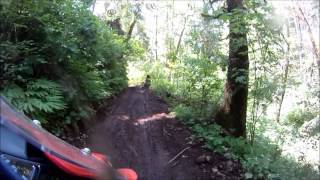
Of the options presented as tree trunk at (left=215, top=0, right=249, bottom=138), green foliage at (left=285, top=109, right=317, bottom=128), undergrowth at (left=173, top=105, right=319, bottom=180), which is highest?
tree trunk at (left=215, top=0, right=249, bottom=138)

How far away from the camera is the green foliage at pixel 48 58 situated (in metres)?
6.75

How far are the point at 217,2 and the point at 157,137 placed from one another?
13.8 ft

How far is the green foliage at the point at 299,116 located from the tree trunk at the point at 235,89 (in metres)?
10.9

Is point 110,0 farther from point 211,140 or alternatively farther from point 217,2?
point 211,140

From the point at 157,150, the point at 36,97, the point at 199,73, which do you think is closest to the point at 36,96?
the point at 36,97

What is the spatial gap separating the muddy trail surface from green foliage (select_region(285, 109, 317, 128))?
1138 centimetres

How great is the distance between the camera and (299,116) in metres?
21.7

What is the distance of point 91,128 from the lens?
9.17 meters

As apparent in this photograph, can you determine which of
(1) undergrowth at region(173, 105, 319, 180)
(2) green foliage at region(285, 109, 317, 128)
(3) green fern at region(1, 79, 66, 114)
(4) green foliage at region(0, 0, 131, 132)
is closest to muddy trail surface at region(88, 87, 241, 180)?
(1) undergrowth at region(173, 105, 319, 180)

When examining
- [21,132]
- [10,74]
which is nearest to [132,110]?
[10,74]

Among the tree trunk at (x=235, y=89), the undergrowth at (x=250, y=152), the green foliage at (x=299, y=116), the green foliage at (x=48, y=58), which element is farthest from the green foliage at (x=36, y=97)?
the green foliage at (x=299, y=116)

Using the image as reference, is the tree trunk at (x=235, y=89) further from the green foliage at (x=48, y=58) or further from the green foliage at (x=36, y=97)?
the green foliage at (x=36, y=97)

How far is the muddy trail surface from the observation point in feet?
24.7

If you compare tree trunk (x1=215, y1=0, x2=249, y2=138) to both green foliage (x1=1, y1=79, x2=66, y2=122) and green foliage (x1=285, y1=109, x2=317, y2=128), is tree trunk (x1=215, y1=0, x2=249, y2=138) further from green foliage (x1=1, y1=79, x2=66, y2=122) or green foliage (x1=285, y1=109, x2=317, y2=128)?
green foliage (x1=285, y1=109, x2=317, y2=128)
